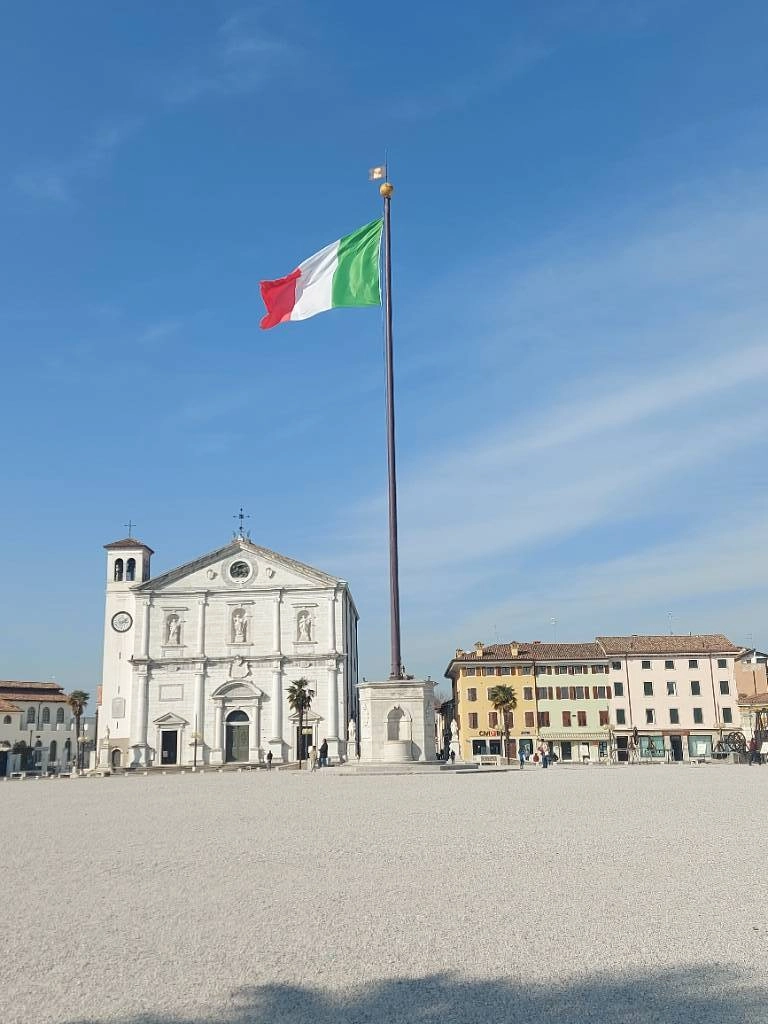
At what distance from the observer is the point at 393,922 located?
747 cm

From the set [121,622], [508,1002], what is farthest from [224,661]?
[508,1002]

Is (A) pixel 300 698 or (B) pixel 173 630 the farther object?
(B) pixel 173 630

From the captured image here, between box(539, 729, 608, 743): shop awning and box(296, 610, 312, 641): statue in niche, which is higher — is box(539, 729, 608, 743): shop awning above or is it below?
below

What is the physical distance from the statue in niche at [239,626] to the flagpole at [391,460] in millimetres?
39406

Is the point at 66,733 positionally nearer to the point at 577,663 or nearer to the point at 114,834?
the point at 577,663

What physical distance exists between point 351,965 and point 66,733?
10076cm

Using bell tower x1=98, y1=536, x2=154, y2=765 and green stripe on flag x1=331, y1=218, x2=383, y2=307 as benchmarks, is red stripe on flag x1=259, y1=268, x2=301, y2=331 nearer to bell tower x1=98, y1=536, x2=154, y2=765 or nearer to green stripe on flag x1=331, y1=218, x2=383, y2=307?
green stripe on flag x1=331, y1=218, x2=383, y2=307

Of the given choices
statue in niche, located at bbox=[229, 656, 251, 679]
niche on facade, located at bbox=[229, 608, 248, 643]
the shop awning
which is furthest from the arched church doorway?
the shop awning

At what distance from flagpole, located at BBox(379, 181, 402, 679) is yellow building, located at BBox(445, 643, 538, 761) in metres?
43.2

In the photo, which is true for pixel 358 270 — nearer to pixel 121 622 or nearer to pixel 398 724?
pixel 398 724

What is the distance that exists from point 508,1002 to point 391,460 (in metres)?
25.8

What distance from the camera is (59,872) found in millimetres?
10711

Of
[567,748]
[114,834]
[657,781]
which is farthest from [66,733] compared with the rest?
[114,834]

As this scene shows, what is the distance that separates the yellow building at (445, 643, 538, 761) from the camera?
7138 centimetres
